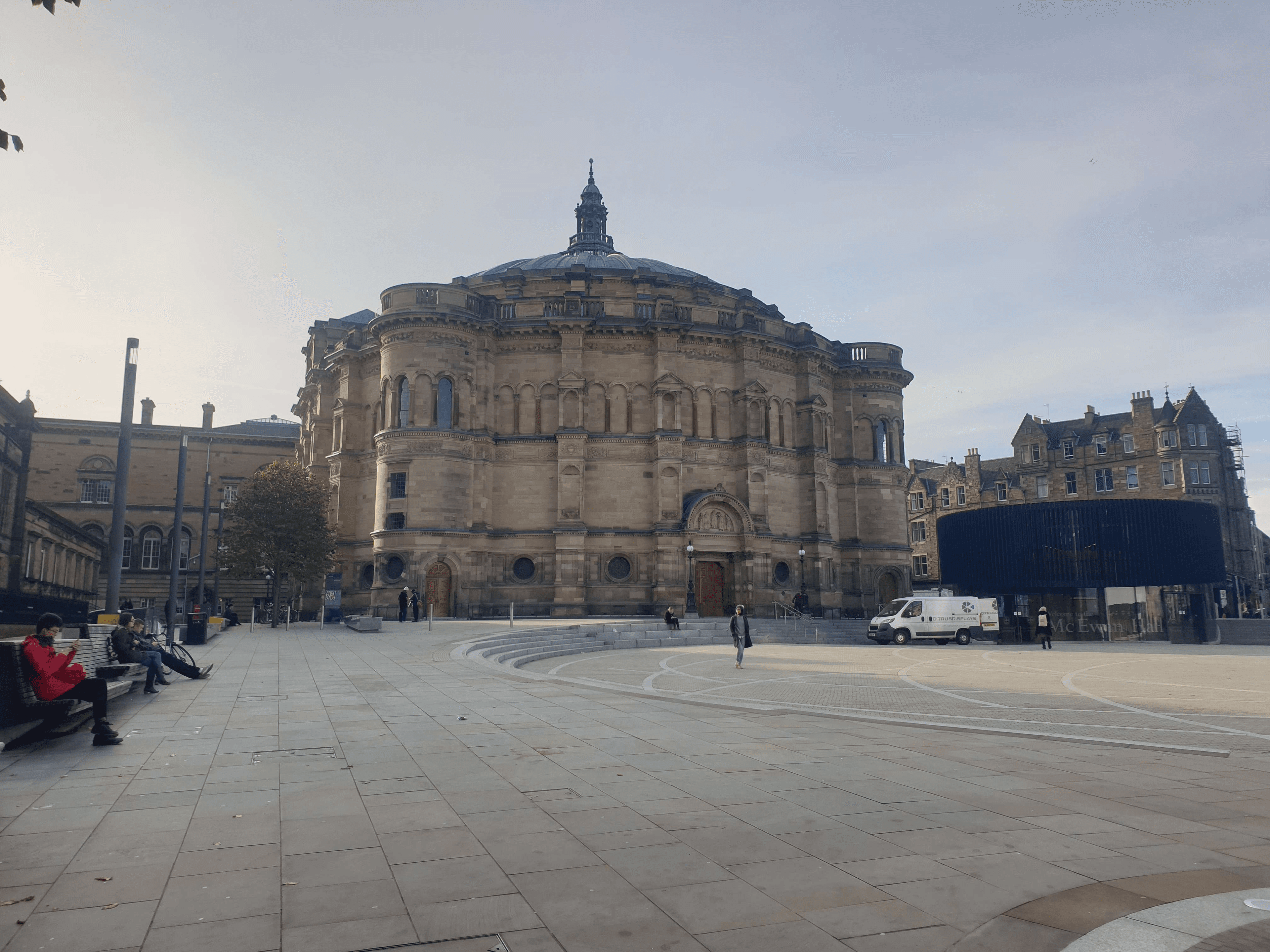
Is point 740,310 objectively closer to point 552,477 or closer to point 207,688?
point 552,477

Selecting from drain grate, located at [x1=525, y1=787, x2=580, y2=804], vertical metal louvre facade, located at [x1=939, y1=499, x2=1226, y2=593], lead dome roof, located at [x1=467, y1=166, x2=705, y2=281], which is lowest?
drain grate, located at [x1=525, y1=787, x2=580, y2=804]

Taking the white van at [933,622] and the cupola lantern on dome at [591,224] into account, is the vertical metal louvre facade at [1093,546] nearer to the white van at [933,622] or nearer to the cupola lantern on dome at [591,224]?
the white van at [933,622]

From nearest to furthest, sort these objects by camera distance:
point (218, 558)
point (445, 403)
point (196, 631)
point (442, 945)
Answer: point (442, 945)
point (196, 631)
point (218, 558)
point (445, 403)

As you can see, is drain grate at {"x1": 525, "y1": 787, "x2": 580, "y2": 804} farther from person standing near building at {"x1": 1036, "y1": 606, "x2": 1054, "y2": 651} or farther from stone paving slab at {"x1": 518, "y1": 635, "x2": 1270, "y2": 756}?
person standing near building at {"x1": 1036, "y1": 606, "x2": 1054, "y2": 651}

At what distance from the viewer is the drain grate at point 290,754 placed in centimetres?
888

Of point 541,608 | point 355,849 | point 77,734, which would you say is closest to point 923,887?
point 355,849

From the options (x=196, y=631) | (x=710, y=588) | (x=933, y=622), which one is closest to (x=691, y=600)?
(x=710, y=588)

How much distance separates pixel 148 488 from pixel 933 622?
5583cm

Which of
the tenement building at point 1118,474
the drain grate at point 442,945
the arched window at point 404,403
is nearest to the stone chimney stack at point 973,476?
the tenement building at point 1118,474

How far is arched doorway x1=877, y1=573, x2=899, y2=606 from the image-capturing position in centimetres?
5459

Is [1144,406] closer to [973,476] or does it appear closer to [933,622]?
[973,476]

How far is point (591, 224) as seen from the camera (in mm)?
64125

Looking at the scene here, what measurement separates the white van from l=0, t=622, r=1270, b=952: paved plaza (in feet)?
78.6

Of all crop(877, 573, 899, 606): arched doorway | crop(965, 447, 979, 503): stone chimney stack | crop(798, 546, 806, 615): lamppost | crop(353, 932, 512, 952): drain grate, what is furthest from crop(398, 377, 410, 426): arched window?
crop(965, 447, 979, 503): stone chimney stack
